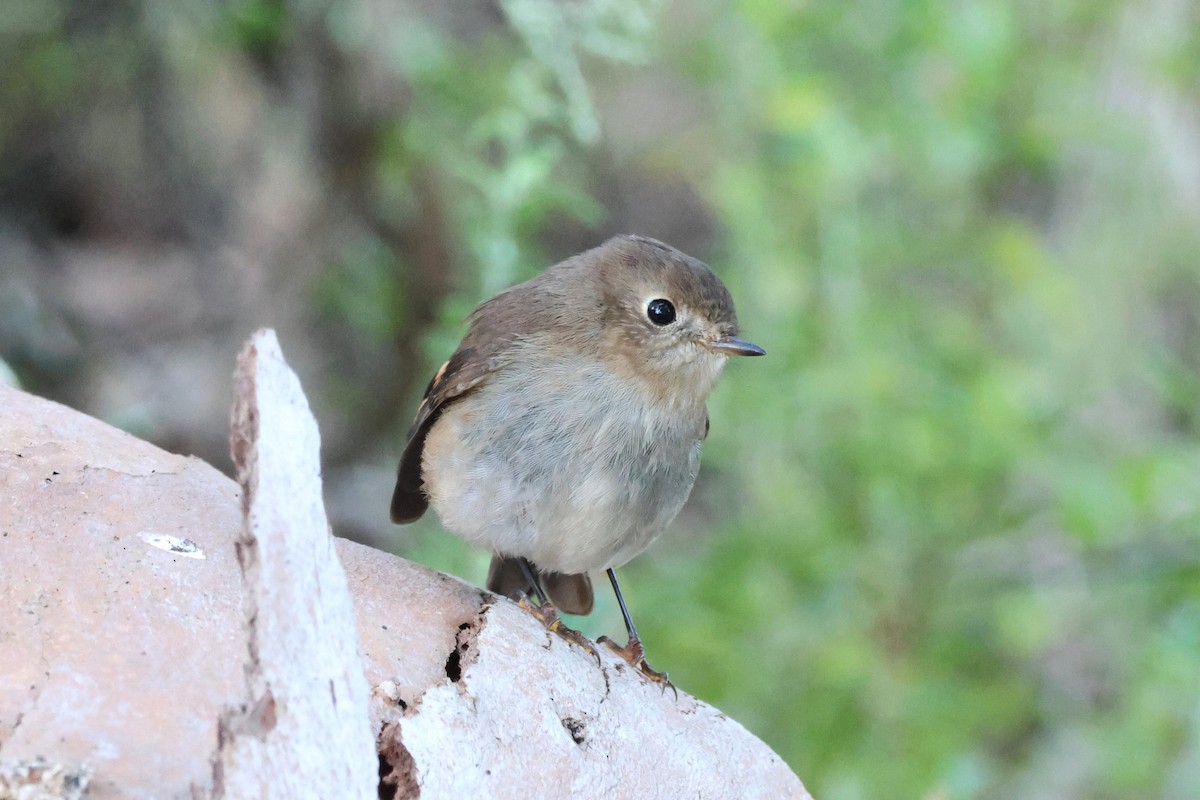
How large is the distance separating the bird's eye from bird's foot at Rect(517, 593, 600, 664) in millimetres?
840

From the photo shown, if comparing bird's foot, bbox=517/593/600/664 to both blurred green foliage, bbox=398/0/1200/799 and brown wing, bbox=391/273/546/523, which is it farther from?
blurred green foliage, bbox=398/0/1200/799

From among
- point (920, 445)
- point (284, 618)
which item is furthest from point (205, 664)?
point (920, 445)

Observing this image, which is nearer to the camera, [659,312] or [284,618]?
[284,618]

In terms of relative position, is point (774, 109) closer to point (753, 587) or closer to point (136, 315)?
point (753, 587)

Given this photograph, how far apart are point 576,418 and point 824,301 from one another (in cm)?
213

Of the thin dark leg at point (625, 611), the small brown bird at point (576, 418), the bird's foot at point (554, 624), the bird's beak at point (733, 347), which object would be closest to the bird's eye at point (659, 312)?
the small brown bird at point (576, 418)

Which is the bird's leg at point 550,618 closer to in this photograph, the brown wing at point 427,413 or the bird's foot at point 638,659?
the bird's foot at point 638,659

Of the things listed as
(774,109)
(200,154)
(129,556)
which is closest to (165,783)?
(129,556)

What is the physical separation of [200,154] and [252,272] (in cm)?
83

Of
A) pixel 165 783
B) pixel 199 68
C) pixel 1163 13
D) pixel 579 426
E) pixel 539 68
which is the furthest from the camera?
pixel 199 68

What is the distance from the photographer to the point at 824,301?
5125 mm

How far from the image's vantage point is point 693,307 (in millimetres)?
3557

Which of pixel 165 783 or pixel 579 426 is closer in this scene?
pixel 165 783

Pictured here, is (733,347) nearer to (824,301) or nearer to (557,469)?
(557,469)
